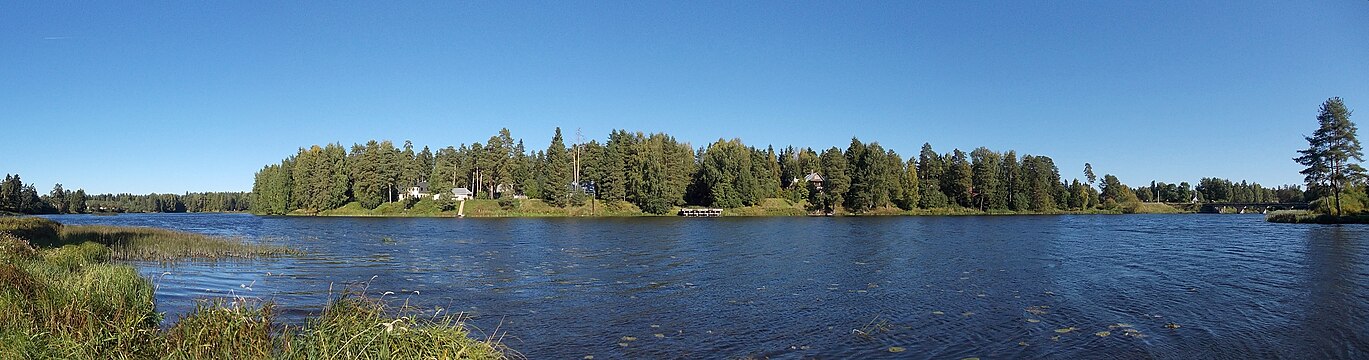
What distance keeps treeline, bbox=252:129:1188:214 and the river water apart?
81253 millimetres

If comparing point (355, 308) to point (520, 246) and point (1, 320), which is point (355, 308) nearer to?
point (1, 320)

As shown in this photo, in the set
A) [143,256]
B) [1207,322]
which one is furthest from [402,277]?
[1207,322]

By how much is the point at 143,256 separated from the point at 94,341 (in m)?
27.5

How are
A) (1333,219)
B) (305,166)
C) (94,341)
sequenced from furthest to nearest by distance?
1. (305,166)
2. (1333,219)
3. (94,341)

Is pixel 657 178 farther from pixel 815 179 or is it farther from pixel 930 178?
pixel 930 178

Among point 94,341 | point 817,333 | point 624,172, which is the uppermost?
point 624,172

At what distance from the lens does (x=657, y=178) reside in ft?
383

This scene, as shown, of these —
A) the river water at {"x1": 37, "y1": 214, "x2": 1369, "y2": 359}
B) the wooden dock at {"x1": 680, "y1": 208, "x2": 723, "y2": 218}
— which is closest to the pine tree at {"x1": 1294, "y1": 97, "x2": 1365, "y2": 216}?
the river water at {"x1": 37, "y1": 214, "x2": 1369, "y2": 359}

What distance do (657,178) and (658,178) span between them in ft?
0.79

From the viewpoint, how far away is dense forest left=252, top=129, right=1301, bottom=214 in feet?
400

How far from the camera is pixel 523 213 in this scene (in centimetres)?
11856

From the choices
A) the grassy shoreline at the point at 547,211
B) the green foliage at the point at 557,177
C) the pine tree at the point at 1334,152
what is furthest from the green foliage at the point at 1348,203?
the green foliage at the point at 557,177

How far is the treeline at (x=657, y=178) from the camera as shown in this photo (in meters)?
122

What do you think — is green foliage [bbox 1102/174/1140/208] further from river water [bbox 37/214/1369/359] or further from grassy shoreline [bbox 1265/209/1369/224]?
river water [bbox 37/214/1369/359]
